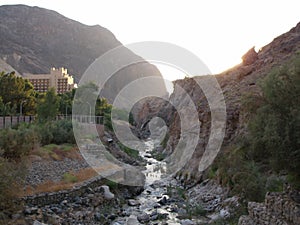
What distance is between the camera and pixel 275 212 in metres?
12.0

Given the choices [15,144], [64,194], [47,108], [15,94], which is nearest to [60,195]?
[64,194]

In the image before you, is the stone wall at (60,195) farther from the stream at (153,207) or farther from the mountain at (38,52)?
the mountain at (38,52)

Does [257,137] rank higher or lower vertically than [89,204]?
higher

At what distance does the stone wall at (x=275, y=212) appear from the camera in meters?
11.0

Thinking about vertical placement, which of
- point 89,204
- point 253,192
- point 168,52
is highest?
point 168,52

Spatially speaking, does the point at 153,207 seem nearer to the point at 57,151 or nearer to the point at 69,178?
the point at 69,178

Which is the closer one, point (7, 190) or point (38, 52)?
point (7, 190)

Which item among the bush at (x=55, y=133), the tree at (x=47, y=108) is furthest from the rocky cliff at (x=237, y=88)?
the tree at (x=47, y=108)

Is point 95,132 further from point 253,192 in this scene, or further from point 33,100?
point 253,192

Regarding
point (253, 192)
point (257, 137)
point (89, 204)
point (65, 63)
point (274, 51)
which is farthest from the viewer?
point (65, 63)

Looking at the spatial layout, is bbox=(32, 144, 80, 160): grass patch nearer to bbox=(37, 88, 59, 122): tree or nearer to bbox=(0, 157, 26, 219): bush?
bbox=(0, 157, 26, 219): bush

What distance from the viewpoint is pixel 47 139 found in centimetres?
2584

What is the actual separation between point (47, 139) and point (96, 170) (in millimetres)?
5089

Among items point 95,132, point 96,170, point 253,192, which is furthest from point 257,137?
point 95,132
